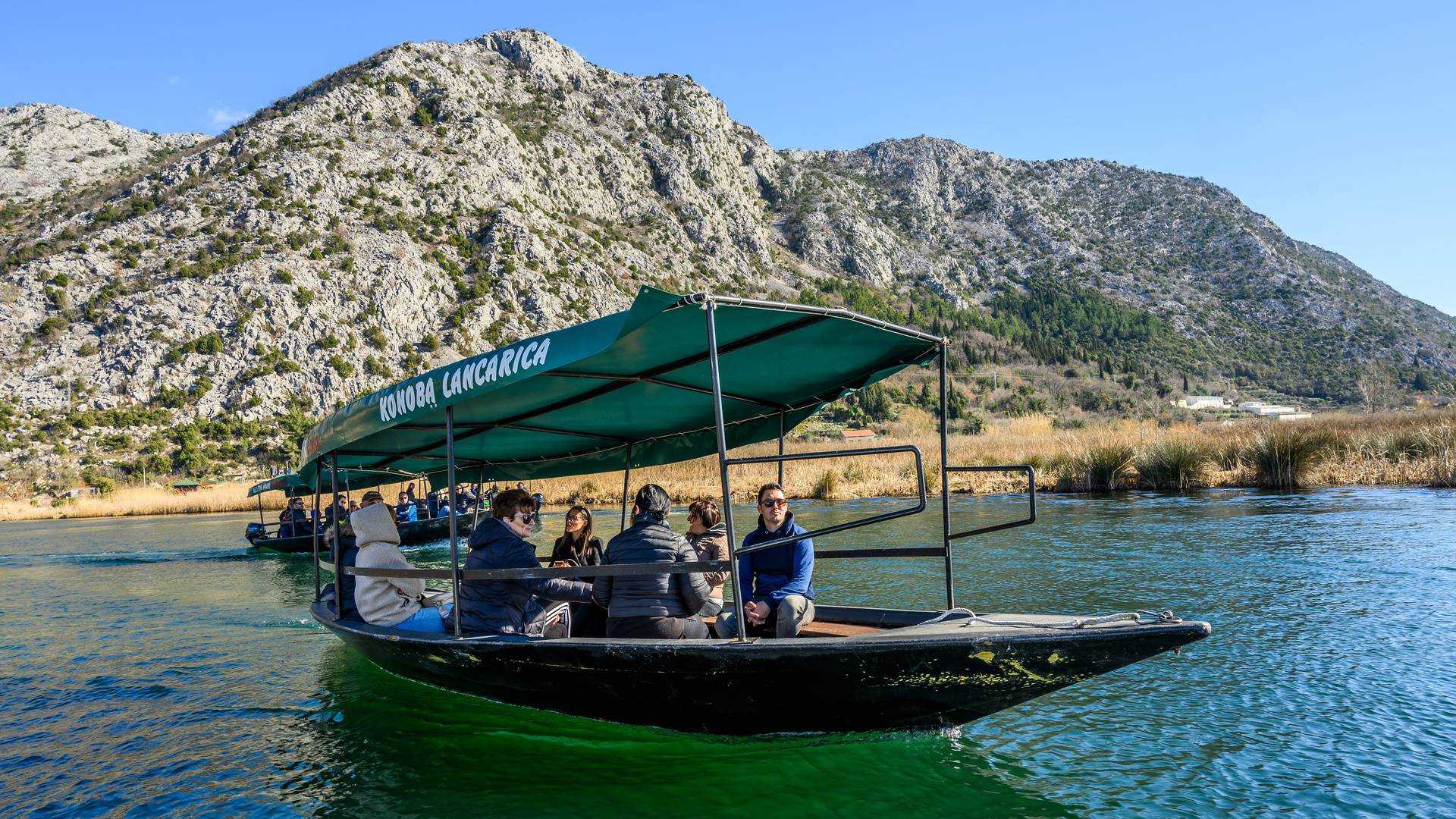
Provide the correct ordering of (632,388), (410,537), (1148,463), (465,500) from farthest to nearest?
(1148,463) < (465,500) < (410,537) < (632,388)

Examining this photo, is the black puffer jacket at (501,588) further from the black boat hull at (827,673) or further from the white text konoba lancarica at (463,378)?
the white text konoba lancarica at (463,378)

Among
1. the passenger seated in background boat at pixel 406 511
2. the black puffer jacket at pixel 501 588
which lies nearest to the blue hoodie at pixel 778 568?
the black puffer jacket at pixel 501 588

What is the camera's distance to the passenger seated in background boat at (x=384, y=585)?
7891 millimetres

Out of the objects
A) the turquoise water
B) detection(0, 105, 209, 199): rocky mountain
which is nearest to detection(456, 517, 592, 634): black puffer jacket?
the turquoise water

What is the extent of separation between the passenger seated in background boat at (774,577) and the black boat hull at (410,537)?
1655cm

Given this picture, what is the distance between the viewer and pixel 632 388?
7.48 m

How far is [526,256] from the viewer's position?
265 feet

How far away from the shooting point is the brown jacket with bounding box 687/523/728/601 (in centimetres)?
754

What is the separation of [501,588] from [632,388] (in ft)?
6.50

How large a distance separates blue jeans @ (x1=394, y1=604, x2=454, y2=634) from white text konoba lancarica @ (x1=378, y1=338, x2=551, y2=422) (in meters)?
2.47

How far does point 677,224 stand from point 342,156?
126 feet

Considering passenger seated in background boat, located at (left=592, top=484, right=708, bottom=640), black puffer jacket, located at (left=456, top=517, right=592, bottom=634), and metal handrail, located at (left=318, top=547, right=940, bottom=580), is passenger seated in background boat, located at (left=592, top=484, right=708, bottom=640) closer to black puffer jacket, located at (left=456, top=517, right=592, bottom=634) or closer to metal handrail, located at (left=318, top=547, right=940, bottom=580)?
metal handrail, located at (left=318, top=547, right=940, bottom=580)

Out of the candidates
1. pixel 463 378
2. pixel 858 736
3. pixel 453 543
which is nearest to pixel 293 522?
pixel 453 543

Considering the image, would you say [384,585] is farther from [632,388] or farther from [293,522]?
[293,522]
